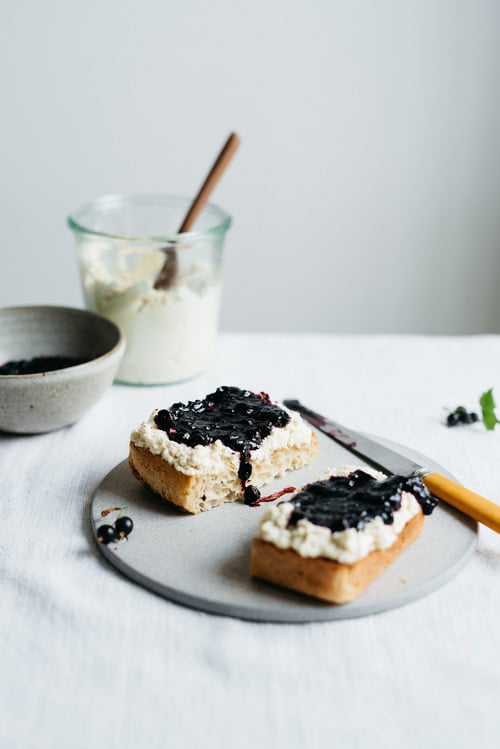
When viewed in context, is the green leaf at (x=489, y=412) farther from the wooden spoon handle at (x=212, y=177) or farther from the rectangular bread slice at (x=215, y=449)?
the wooden spoon handle at (x=212, y=177)

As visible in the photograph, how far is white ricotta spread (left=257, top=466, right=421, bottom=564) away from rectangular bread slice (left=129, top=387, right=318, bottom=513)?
0.90 ft

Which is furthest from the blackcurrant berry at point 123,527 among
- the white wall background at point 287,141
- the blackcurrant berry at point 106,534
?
the white wall background at point 287,141

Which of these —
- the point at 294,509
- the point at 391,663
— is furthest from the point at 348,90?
the point at 391,663

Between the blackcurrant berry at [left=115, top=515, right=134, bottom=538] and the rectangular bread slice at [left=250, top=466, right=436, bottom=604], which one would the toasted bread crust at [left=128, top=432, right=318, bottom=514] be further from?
the rectangular bread slice at [left=250, top=466, right=436, bottom=604]

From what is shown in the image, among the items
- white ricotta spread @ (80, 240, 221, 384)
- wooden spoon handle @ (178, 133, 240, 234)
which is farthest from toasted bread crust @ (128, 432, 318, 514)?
wooden spoon handle @ (178, 133, 240, 234)

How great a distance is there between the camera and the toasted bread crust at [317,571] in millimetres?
1665

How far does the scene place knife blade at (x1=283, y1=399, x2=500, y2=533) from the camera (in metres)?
1.97

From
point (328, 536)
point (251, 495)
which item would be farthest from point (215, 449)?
point (328, 536)

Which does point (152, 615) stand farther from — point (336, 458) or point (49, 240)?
point (49, 240)

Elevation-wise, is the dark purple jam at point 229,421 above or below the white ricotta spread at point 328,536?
below

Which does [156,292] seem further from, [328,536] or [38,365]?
[328,536]

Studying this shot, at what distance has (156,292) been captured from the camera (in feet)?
9.71

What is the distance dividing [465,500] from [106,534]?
870mm

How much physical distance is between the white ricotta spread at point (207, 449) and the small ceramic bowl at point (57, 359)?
39 cm
